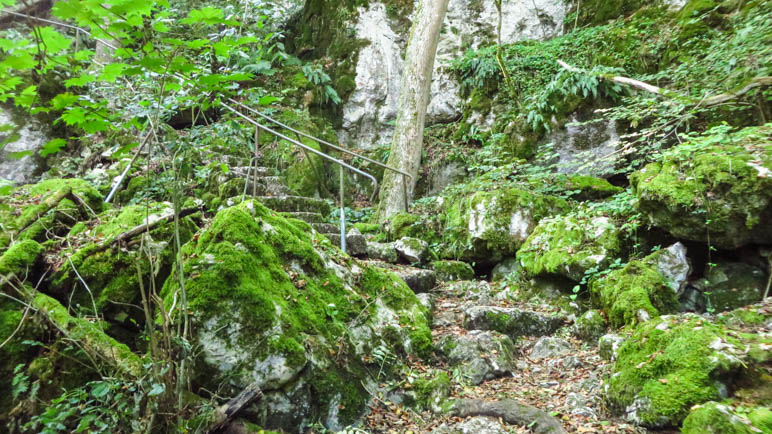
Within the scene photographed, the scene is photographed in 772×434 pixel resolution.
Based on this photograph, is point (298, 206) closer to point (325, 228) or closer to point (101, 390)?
point (325, 228)

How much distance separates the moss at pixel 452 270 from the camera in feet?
17.5

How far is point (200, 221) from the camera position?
372cm

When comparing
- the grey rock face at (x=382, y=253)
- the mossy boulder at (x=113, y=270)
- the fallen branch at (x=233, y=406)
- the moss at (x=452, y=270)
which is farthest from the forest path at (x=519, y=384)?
the mossy boulder at (x=113, y=270)

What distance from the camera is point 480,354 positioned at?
3.15 metres

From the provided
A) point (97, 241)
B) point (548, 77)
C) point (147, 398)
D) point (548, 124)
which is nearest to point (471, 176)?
point (548, 124)

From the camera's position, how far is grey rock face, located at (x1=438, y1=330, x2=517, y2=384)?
3012 mm

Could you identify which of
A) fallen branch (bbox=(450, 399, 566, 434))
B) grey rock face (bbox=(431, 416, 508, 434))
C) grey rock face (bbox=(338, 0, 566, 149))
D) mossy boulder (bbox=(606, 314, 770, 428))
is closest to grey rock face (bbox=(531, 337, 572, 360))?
mossy boulder (bbox=(606, 314, 770, 428))

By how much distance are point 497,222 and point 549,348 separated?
7.65ft

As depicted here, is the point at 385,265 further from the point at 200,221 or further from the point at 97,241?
the point at 97,241

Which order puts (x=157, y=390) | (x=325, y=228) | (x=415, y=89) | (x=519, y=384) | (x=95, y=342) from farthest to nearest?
1. (x=415, y=89)
2. (x=325, y=228)
3. (x=519, y=384)
4. (x=95, y=342)
5. (x=157, y=390)

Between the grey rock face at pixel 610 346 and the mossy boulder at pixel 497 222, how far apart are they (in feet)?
→ 7.31

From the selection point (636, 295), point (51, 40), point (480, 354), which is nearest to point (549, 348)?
point (480, 354)

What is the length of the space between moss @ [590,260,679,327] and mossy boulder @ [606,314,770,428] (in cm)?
56

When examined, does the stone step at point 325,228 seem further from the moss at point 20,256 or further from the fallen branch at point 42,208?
the moss at point 20,256
